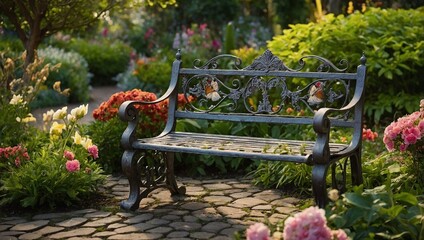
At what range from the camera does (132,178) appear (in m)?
5.77

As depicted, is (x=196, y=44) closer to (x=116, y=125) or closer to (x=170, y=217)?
(x=116, y=125)

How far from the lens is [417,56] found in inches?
340

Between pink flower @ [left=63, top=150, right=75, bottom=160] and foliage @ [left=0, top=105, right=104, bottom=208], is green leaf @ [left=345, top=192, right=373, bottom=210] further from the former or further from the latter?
pink flower @ [left=63, top=150, right=75, bottom=160]

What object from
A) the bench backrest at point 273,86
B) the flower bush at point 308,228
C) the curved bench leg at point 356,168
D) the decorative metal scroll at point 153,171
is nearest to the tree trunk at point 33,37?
the bench backrest at point 273,86

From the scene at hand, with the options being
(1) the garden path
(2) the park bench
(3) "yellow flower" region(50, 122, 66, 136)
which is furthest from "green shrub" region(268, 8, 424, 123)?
(3) "yellow flower" region(50, 122, 66, 136)

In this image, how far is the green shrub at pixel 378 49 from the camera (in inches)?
345

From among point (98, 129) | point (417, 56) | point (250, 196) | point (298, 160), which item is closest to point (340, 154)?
point (298, 160)

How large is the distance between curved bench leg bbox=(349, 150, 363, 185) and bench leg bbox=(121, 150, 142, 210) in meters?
Answer: 1.61

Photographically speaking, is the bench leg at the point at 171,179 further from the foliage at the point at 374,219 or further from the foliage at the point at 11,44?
the foliage at the point at 11,44

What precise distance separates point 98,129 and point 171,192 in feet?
4.67

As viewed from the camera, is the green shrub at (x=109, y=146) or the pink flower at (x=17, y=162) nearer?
the pink flower at (x=17, y=162)

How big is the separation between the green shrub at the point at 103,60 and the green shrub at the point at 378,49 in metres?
8.38

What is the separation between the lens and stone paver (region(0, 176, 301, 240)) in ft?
16.6

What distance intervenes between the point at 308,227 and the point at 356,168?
2.25m
